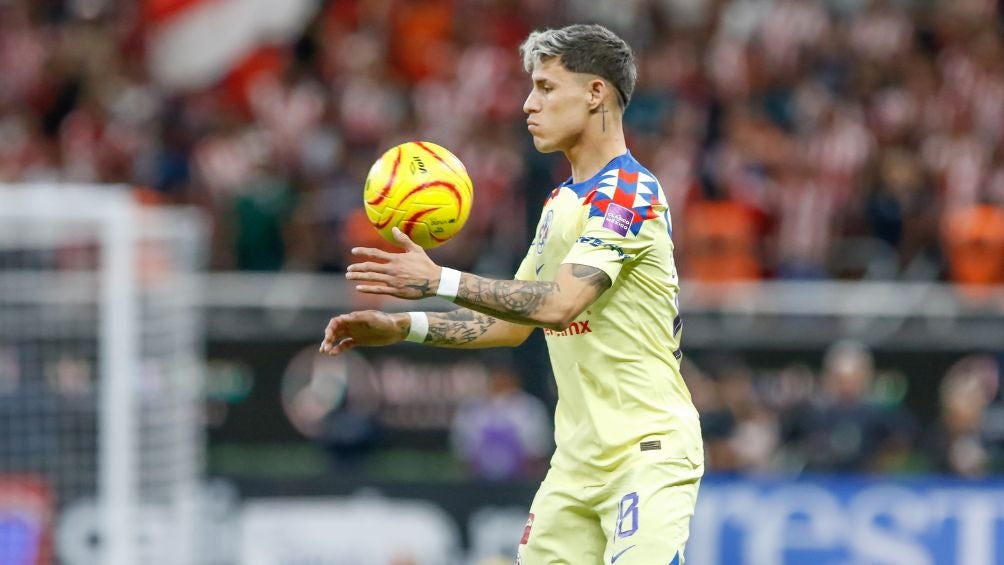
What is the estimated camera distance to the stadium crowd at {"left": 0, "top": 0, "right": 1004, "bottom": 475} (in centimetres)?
1391

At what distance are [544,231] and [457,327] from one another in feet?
1.69

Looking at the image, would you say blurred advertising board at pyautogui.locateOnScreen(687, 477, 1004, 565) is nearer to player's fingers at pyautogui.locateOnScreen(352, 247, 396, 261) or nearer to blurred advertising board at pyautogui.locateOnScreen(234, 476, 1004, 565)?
blurred advertising board at pyautogui.locateOnScreen(234, 476, 1004, 565)

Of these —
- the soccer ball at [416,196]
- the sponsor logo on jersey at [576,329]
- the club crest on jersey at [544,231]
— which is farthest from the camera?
the club crest on jersey at [544,231]

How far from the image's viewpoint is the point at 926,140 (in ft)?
53.3

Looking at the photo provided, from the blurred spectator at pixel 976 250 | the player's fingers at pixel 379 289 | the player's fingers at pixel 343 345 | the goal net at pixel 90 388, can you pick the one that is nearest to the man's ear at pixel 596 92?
the player's fingers at pixel 379 289

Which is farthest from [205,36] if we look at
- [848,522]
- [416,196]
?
[416,196]

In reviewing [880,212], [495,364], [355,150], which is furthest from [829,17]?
[495,364]

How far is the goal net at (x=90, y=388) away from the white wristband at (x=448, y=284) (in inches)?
234

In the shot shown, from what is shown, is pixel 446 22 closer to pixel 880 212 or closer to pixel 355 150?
pixel 355 150

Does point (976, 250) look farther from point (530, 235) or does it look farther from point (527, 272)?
point (527, 272)

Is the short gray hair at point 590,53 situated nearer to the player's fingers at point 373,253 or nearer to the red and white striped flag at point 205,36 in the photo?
the player's fingers at point 373,253

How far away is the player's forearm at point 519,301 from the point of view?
583 centimetres

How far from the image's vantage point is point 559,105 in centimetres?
627

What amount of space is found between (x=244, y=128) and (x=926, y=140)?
6622 millimetres
